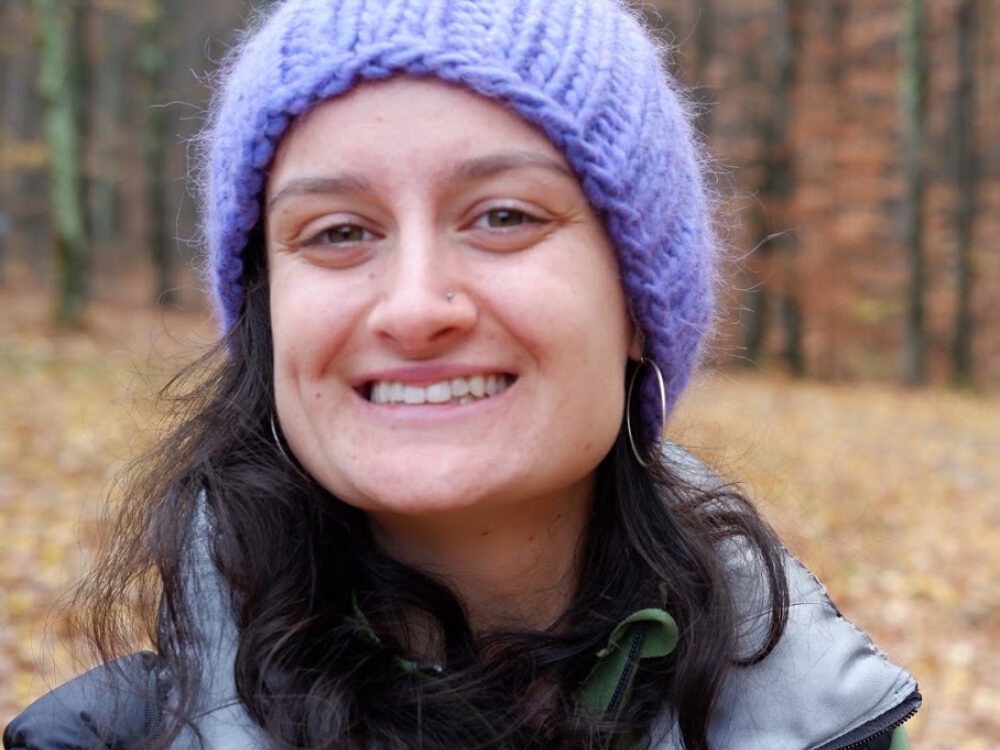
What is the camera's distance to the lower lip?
171 centimetres

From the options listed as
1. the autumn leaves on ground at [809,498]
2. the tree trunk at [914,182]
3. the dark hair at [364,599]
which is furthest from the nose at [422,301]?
the tree trunk at [914,182]

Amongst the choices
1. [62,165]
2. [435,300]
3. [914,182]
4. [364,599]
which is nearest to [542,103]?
[435,300]

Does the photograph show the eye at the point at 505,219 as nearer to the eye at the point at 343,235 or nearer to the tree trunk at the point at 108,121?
the eye at the point at 343,235

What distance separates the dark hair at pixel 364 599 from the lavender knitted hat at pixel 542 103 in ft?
0.52

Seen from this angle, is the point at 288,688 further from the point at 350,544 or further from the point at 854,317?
the point at 854,317

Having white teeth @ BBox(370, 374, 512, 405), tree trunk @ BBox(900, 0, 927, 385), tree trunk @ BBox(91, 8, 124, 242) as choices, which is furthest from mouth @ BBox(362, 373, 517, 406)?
tree trunk @ BBox(91, 8, 124, 242)

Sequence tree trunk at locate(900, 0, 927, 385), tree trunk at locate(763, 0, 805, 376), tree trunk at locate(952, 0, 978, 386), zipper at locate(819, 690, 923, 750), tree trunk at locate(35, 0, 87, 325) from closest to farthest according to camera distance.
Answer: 1. zipper at locate(819, 690, 923, 750)
2. tree trunk at locate(35, 0, 87, 325)
3. tree trunk at locate(900, 0, 927, 385)
4. tree trunk at locate(763, 0, 805, 376)
5. tree trunk at locate(952, 0, 978, 386)

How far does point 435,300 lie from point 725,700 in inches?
31.2

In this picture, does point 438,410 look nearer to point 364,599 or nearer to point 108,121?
point 364,599

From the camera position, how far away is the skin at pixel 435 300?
1.70 m

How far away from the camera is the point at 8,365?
1209cm

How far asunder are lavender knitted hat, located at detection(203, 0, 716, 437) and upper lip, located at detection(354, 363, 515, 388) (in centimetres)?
32

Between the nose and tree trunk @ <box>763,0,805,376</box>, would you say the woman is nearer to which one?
the nose

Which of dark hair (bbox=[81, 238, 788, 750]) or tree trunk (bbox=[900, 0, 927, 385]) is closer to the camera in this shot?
dark hair (bbox=[81, 238, 788, 750])
